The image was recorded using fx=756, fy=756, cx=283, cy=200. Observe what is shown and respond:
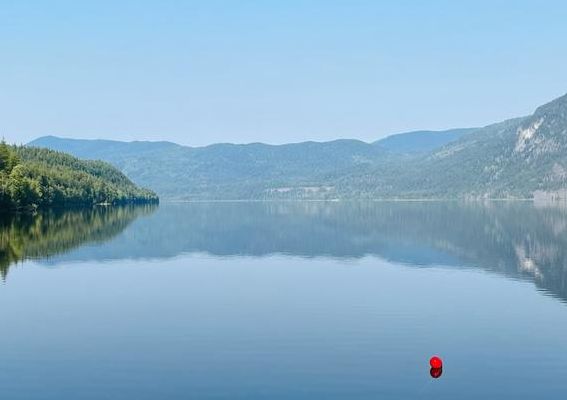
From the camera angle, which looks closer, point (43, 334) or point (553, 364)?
point (553, 364)

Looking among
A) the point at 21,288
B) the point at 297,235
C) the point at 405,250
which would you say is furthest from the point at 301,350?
the point at 297,235

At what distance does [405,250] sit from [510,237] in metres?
29.1

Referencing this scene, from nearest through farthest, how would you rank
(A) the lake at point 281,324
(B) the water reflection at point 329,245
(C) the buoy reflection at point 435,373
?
(A) the lake at point 281,324, (C) the buoy reflection at point 435,373, (B) the water reflection at point 329,245

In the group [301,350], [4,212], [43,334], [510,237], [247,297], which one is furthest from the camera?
[4,212]

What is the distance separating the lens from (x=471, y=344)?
4488cm

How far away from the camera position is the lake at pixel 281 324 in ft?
119

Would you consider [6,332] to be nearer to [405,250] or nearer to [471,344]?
[471,344]

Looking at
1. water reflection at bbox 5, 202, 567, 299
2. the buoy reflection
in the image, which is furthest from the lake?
water reflection at bbox 5, 202, 567, 299

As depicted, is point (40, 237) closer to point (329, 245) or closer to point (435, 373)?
point (329, 245)

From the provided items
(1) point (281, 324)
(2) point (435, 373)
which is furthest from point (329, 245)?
(2) point (435, 373)

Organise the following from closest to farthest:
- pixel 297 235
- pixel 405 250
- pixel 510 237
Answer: pixel 405 250
pixel 510 237
pixel 297 235

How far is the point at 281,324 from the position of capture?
5109 centimetres

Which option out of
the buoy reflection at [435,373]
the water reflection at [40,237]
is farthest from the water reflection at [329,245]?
the buoy reflection at [435,373]

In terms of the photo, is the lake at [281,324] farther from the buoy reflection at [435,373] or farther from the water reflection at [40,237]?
the water reflection at [40,237]
